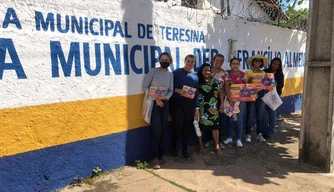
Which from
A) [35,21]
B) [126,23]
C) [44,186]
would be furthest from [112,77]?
[44,186]

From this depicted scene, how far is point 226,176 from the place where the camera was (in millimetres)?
3756

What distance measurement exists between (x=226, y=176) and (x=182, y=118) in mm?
1002

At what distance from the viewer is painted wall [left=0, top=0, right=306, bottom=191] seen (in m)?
2.84

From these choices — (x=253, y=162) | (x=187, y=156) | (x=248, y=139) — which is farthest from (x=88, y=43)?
(x=248, y=139)

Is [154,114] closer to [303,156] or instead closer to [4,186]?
[4,186]

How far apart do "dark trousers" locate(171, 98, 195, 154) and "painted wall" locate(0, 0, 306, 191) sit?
42cm

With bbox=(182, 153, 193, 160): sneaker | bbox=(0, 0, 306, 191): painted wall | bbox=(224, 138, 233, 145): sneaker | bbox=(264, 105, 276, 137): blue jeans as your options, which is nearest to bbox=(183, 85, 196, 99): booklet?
bbox=(0, 0, 306, 191): painted wall

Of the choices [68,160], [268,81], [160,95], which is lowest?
[68,160]

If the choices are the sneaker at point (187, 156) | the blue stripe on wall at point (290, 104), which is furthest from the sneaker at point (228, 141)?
the blue stripe on wall at point (290, 104)

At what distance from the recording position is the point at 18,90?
2850mm

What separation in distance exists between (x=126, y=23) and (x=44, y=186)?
218 cm

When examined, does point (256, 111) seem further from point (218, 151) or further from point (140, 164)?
point (140, 164)

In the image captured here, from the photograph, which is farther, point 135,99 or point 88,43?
point 135,99

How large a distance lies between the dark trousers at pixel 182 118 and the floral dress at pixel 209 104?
307 mm
